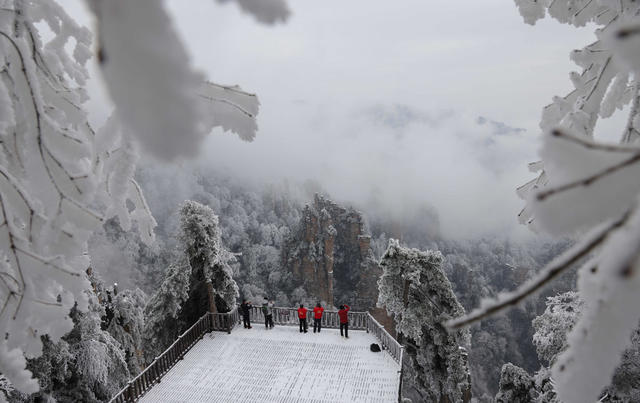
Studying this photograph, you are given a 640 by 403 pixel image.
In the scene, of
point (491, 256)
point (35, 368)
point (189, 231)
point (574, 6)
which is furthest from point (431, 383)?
point (491, 256)

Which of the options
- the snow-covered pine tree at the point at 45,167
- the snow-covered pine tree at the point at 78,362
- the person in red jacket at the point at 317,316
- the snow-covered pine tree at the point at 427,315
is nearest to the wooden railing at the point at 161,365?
the snow-covered pine tree at the point at 78,362

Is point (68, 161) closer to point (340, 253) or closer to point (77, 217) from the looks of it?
point (77, 217)

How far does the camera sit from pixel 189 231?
12.9 m

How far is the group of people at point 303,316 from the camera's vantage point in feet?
36.3

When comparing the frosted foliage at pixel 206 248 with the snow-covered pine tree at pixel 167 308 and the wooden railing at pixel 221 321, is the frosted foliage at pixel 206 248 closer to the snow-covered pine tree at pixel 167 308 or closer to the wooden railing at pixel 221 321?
the snow-covered pine tree at pixel 167 308

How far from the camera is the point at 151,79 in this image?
1.90ft

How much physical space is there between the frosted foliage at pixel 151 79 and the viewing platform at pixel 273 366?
29.8 ft

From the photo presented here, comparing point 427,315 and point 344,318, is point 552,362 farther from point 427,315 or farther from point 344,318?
point 344,318

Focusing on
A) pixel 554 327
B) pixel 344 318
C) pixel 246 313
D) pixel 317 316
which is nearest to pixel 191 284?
pixel 246 313

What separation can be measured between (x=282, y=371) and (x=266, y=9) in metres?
9.99

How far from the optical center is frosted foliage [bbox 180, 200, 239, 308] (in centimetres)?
1288

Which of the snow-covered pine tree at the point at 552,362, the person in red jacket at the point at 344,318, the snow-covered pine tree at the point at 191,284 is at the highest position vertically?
the snow-covered pine tree at the point at 191,284

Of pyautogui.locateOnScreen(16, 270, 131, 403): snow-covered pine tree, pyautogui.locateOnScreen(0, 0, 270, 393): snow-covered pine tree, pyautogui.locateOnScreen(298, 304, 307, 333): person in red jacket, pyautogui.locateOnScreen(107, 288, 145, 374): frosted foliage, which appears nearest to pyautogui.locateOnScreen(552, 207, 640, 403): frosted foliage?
pyautogui.locateOnScreen(0, 0, 270, 393): snow-covered pine tree

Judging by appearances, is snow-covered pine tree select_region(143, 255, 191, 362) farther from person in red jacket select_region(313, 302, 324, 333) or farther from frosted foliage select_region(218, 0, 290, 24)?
frosted foliage select_region(218, 0, 290, 24)
